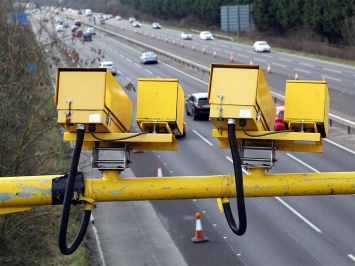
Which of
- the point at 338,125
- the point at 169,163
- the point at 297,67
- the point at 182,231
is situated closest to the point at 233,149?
the point at 182,231

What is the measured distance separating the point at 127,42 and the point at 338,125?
45.9m

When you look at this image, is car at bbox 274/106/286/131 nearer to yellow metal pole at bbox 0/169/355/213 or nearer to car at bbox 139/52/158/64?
yellow metal pole at bbox 0/169/355/213

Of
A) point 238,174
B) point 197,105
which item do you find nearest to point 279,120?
point 197,105

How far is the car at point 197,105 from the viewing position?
117 feet

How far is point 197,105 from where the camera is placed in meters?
36.3

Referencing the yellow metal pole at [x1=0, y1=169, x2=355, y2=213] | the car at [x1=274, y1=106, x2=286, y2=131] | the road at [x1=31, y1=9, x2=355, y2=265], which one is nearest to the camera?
the yellow metal pole at [x1=0, y1=169, x2=355, y2=213]

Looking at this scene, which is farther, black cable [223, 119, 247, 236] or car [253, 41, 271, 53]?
car [253, 41, 271, 53]

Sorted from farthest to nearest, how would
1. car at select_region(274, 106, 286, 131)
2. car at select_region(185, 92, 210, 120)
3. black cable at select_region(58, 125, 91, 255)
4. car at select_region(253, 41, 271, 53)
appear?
1. car at select_region(253, 41, 271, 53)
2. car at select_region(185, 92, 210, 120)
3. car at select_region(274, 106, 286, 131)
4. black cable at select_region(58, 125, 91, 255)

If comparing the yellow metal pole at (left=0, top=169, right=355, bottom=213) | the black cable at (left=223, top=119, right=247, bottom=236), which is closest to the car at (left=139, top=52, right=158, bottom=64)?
the yellow metal pole at (left=0, top=169, right=355, bottom=213)

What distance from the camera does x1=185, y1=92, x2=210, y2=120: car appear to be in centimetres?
3569

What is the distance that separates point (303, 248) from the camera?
1728cm

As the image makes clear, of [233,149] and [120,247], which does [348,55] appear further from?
[233,149]

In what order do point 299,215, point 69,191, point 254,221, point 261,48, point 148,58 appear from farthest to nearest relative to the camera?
point 261,48 → point 148,58 → point 299,215 → point 254,221 → point 69,191

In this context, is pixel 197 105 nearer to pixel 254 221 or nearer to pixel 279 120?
pixel 279 120
